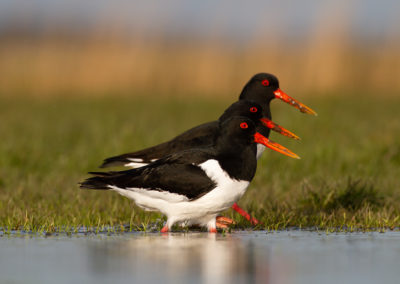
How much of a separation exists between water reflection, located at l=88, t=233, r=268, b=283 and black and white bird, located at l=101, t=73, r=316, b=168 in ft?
5.51

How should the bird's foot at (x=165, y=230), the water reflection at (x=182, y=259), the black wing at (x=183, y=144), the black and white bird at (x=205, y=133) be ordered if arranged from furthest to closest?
the black wing at (x=183, y=144), the black and white bird at (x=205, y=133), the bird's foot at (x=165, y=230), the water reflection at (x=182, y=259)

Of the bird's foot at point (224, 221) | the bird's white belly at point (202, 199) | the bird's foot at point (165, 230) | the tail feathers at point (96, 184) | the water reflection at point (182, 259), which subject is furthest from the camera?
the bird's foot at point (224, 221)

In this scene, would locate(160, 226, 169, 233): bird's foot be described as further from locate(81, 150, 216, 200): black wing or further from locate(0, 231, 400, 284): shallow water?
locate(81, 150, 216, 200): black wing

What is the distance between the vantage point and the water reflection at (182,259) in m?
4.73

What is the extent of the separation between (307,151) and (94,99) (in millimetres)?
12725

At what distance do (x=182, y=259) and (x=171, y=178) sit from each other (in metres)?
1.57

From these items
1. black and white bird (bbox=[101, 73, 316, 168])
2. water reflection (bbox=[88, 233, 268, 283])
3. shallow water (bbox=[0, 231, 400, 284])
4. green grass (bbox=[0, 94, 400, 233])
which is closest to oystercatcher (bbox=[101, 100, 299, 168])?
black and white bird (bbox=[101, 73, 316, 168])

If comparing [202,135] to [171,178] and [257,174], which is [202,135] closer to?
[171,178]

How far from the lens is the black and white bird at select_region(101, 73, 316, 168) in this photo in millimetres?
7805

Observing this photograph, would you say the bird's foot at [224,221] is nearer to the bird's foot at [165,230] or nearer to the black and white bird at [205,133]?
the bird's foot at [165,230]

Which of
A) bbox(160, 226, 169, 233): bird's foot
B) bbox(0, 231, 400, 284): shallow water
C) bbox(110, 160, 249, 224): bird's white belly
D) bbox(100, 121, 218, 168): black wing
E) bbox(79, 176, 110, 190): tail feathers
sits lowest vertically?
bbox(0, 231, 400, 284): shallow water

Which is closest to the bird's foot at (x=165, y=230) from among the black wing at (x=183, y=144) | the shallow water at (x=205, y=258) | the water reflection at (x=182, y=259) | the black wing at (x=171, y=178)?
the shallow water at (x=205, y=258)

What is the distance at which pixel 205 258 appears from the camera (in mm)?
5340

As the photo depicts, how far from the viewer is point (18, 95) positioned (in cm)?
2453
